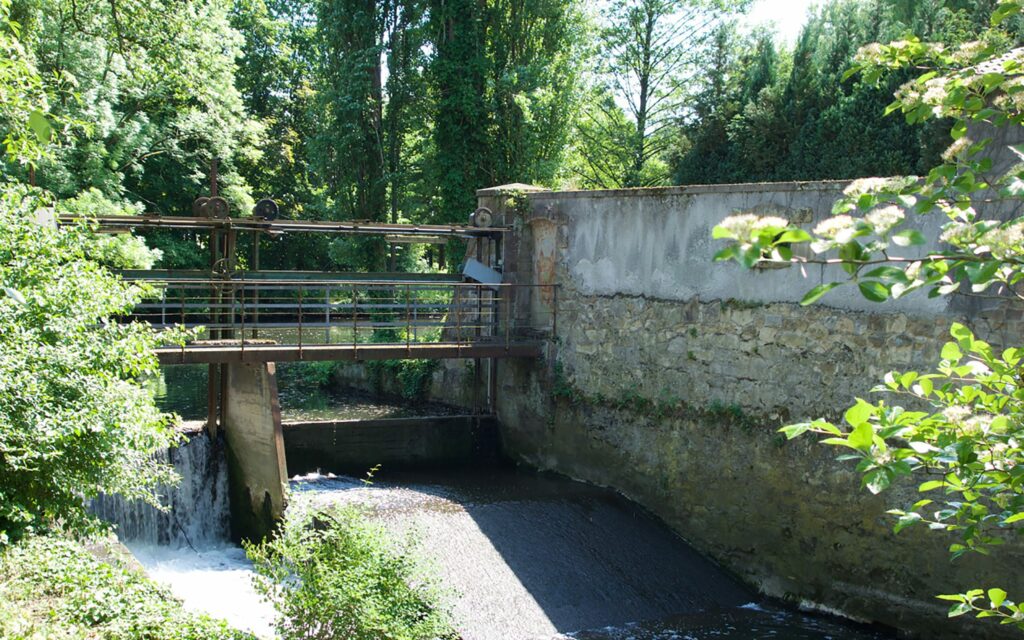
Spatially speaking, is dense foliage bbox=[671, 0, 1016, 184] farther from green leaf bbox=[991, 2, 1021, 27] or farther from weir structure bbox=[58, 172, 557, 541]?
green leaf bbox=[991, 2, 1021, 27]

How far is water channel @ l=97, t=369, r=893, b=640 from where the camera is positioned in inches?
353

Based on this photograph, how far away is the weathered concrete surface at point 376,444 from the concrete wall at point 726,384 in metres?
0.89

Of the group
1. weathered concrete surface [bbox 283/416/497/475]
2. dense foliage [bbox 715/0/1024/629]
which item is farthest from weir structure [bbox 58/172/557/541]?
dense foliage [bbox 715/0/1024/629]

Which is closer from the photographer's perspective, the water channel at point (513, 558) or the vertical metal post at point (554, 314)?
the water channel at point (513, 558)

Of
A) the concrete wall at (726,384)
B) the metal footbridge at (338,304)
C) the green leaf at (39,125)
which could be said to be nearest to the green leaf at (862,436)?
the green leaf at (39,125)

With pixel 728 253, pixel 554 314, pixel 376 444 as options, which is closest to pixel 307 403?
pixel 376 444

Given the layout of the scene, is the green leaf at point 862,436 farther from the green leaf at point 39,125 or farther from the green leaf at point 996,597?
the green leaf at point 39,125

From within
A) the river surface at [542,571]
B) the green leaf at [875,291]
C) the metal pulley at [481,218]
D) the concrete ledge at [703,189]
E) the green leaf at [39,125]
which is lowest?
the river surface at [542,571]

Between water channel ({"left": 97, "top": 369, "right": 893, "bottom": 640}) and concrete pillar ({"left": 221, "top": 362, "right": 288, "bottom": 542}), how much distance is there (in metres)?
0.27

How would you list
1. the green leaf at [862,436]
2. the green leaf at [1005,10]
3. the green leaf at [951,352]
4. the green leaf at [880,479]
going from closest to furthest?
the green leaf at [862,436] → the green leaf at [880,479] → the green leaf at [1005,10] → the green leaf at [951,352]

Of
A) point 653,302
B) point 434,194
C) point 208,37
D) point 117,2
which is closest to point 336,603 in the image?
point 653,302

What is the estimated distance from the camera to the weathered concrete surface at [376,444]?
12688mm

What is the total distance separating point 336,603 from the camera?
254 inches

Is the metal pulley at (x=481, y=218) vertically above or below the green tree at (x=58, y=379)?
above
